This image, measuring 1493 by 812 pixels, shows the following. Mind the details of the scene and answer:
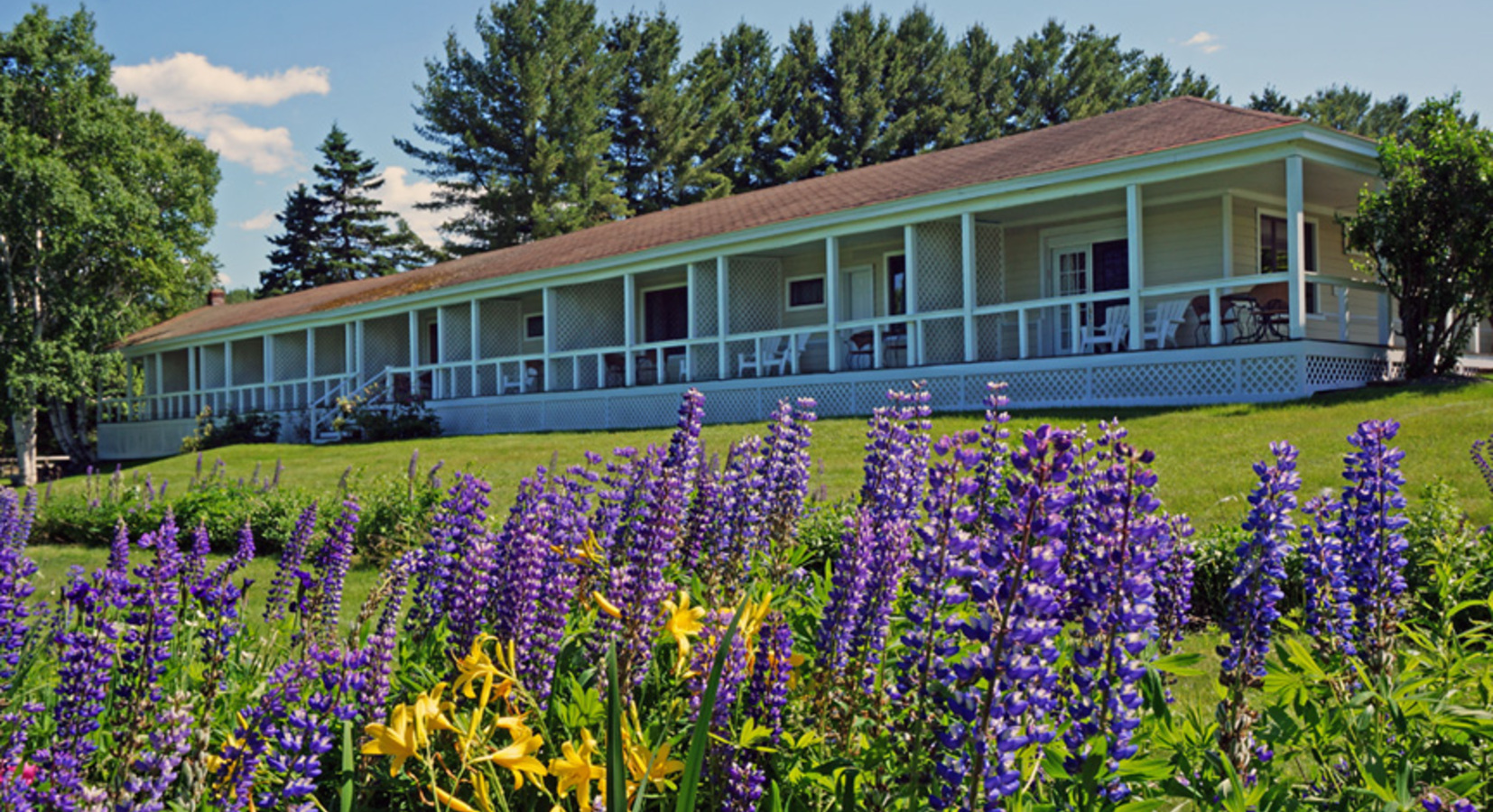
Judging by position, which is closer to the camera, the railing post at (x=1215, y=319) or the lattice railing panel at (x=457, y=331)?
the railing post at (x=1215, y=319)

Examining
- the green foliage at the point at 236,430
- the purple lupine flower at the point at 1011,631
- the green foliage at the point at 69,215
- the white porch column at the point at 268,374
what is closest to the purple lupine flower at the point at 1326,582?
the purple lupine flower at the point at 1011,631

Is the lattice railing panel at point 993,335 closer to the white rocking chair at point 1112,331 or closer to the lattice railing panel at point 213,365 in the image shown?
the white rocking chair at point 1112,331

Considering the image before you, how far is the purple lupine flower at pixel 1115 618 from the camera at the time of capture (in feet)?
6.08

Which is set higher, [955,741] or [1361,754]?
[955,741]

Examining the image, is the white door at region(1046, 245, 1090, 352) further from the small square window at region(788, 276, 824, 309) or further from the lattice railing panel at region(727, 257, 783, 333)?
the lattice railing panel at region(727, 257, 783, 333)

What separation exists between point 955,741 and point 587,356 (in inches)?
990

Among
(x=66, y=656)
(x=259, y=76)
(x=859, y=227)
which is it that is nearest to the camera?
(x=66, y=656)

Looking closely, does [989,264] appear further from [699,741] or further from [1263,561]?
[699,741]

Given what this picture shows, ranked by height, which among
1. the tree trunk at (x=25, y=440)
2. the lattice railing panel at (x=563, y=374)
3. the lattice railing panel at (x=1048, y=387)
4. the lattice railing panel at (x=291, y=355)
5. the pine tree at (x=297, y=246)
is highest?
the pine tree at (x=297, y=246)

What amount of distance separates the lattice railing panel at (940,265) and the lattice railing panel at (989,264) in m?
0.42

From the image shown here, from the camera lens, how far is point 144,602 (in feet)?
8.36

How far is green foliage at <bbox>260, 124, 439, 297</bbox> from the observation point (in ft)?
207

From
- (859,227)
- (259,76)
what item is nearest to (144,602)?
(859,227)

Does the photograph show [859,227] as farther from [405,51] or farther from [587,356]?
[405,51]
